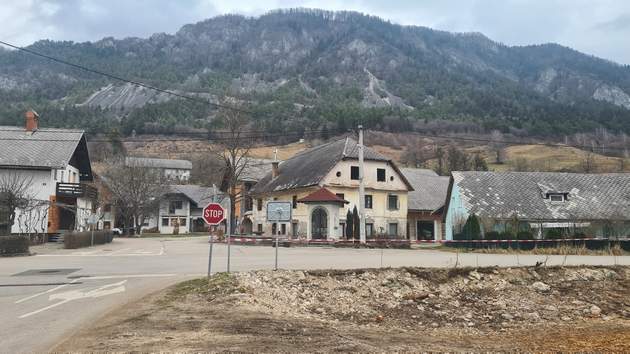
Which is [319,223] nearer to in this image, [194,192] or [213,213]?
[213,213]

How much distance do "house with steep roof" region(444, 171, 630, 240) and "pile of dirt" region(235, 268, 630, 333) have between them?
2269cm

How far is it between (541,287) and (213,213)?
33.3 ft

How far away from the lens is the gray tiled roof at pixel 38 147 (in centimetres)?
4325

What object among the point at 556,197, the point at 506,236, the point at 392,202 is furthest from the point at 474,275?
the point at 392,202

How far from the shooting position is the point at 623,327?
11.5 m

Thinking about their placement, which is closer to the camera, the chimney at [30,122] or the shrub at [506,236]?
the shrub at [506,236]

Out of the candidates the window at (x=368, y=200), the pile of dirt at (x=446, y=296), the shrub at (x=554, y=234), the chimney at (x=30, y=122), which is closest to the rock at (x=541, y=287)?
the pile of dirt at (x=446, y=296)

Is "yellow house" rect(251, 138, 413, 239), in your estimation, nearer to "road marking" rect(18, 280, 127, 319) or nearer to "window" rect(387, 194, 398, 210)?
"window" rect(387, 194, 398, 210)

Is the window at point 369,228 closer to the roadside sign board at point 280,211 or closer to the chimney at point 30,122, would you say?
the chimney at point 30,122

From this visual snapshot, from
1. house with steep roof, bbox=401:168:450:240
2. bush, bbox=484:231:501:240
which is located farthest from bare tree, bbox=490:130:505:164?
bush, bbox=484:231:501:240

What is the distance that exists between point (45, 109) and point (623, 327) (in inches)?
6220

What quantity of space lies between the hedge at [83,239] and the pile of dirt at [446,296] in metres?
24.2

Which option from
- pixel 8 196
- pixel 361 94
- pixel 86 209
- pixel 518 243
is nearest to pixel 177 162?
pixel 361 94

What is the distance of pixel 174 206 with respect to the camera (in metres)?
92.2
